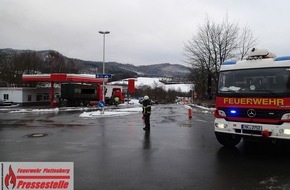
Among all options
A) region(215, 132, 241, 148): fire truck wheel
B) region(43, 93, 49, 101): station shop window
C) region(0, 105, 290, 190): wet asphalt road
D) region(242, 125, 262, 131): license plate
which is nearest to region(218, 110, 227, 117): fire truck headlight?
region(242, 125, 262, 131): license plate

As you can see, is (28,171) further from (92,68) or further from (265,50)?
(92,68)

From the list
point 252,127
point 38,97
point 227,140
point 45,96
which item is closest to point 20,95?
point 38,97

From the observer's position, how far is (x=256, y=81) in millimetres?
9516

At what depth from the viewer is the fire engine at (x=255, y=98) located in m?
8.81

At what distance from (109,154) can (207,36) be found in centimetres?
3768

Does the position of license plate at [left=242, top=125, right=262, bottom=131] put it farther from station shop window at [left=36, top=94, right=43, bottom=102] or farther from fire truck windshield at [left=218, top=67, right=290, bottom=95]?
station shop window at [left=36, top=94, right=43, bottom=102]

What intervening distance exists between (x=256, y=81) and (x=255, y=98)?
594 mm

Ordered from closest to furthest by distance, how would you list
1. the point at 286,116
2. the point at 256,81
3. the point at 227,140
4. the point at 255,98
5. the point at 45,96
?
the point at 286,116 < the point at 255,98 < the point at 256,81 < the point at 227,140 < the point at 45,96

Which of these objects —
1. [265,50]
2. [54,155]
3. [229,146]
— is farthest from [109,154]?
[265,50]

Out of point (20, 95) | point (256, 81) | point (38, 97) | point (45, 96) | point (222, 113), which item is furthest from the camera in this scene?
point (45, 96)

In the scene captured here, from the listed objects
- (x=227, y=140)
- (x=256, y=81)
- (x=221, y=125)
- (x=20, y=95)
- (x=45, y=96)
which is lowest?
(x=227, y=140)

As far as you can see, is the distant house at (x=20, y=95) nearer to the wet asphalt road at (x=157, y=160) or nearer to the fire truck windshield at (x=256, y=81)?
the wet asphalt road at (x=157, y=160)

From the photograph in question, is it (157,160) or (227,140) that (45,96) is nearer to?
(227,140)

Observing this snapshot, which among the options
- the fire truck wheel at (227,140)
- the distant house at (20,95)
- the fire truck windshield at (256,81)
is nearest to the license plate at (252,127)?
the fire truck windshield at (256,81)
